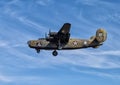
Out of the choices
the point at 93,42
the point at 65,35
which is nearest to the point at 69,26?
the point at 65,35

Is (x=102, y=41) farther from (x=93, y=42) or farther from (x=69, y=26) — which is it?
(x=69, y=26)

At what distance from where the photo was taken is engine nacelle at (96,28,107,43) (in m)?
126

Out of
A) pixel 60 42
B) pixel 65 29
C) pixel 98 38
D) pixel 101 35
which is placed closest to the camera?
pixel 65 29

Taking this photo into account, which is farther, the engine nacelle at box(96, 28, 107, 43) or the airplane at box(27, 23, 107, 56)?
the engine nacelle at box(96, 28, 107, 43)

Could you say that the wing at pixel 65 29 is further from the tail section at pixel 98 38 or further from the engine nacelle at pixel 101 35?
the engine nacelle at pixel 101 35

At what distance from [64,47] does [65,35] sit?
358 centimetres

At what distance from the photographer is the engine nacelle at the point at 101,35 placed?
125650 millimetres

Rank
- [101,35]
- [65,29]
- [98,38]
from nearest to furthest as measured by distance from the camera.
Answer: [65,29] → [98,38] → [101,35]

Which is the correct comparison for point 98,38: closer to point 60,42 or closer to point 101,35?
point 101,35

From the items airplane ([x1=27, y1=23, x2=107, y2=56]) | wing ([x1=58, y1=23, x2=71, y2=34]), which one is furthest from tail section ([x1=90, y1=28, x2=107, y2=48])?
wing ([x1=58, y1=23, x2=71, y2=34])

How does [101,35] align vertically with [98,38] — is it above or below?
above

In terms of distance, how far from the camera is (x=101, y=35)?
127 metres

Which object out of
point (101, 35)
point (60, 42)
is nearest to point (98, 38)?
point (101, 35)

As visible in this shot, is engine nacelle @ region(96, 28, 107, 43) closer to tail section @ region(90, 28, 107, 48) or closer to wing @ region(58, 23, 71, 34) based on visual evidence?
tail section @ region(90, 28, 107, 48)
